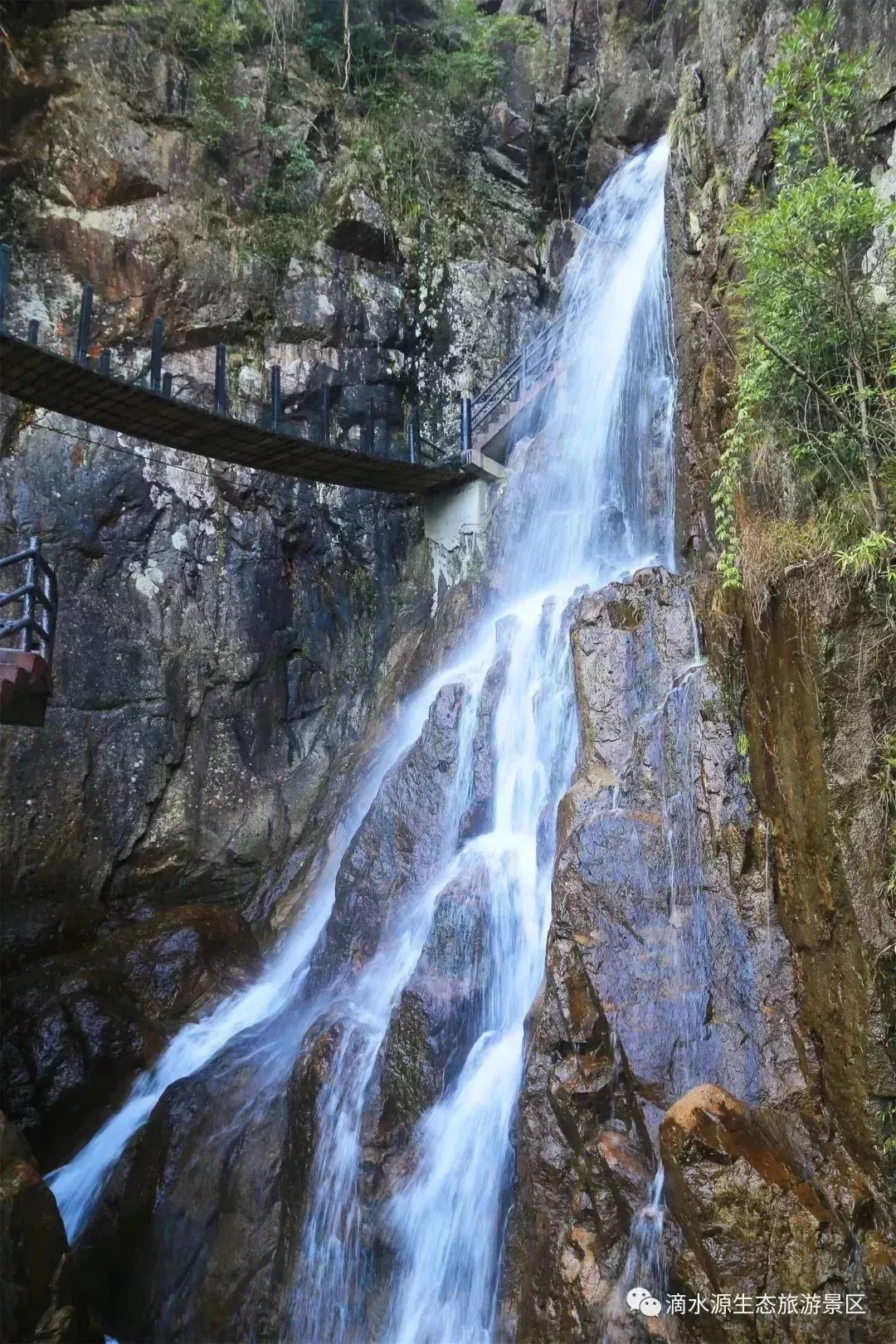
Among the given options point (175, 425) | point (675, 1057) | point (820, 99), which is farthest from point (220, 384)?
point (675, 1057)

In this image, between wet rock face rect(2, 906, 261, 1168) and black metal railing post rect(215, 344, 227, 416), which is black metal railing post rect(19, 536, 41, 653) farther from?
wet rock face rect(2, 906, 261, 1168)

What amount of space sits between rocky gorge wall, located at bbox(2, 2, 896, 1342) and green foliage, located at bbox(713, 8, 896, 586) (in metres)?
0.51

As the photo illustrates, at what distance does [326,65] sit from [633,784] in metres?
15.4

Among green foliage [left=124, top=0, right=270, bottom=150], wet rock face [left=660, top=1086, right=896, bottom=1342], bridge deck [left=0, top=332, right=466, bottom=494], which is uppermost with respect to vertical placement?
green foliage [left=124, top=0, right=270, bottom=150]

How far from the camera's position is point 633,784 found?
7301 millimetres

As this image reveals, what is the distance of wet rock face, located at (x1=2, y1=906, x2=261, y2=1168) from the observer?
30.5 feet

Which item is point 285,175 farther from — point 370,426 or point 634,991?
point 634,991

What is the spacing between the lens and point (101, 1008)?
9.89 metres

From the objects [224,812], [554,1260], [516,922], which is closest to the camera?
[554,1260]

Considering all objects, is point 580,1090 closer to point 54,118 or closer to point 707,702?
point 707,702

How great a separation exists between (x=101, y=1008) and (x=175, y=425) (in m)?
6.44

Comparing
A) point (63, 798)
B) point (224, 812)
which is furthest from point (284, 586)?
point (63, 798)

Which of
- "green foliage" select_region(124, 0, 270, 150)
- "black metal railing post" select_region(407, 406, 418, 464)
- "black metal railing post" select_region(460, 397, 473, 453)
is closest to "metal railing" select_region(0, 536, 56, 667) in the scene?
"black metal railing post" select_region(407, 406, 418, 464)

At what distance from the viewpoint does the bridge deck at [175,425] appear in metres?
9.53
